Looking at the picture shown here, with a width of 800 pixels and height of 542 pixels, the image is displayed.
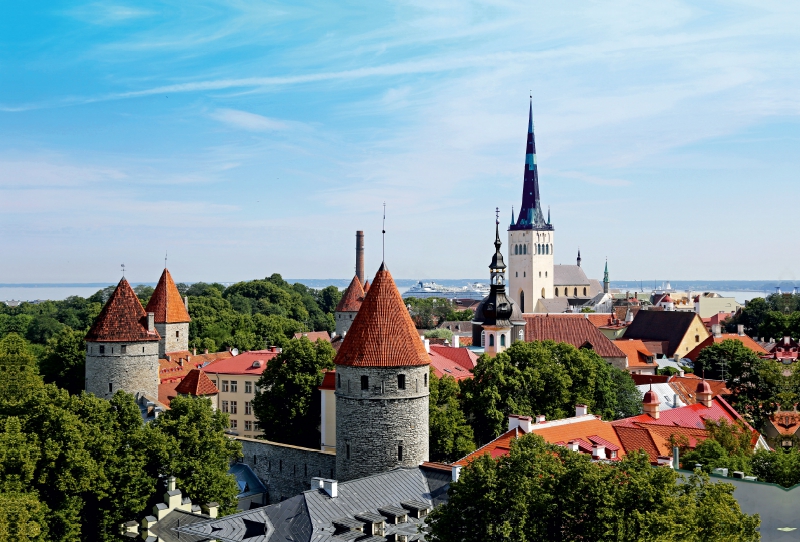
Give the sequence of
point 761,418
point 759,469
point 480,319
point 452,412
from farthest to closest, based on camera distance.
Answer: point 480,319 → point 761,418 → point 452,412 → point 759,469

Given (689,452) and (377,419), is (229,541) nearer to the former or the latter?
(377,419)

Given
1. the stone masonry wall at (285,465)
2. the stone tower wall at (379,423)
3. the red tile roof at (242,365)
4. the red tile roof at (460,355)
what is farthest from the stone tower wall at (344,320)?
the stone tower wall at (379,423)

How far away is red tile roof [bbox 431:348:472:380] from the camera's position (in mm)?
46938

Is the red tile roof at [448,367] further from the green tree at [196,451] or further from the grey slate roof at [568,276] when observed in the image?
the grey slate roof at [568,276]

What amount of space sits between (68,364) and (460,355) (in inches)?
871

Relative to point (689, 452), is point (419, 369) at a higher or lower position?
higher

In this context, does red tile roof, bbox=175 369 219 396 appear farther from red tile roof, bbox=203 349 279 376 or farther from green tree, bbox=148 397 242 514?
green tree, bbox=148 397 242 514

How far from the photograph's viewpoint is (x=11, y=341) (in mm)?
57906

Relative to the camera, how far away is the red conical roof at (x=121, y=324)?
44562 millimetres

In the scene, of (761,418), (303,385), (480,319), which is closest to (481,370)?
(303,385)

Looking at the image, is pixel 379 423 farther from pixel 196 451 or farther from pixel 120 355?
pixel 120 355

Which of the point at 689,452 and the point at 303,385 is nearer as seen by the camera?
the point at 689,452

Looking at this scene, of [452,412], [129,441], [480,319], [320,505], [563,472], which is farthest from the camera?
[480,319]

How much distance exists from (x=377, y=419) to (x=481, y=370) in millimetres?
11379
